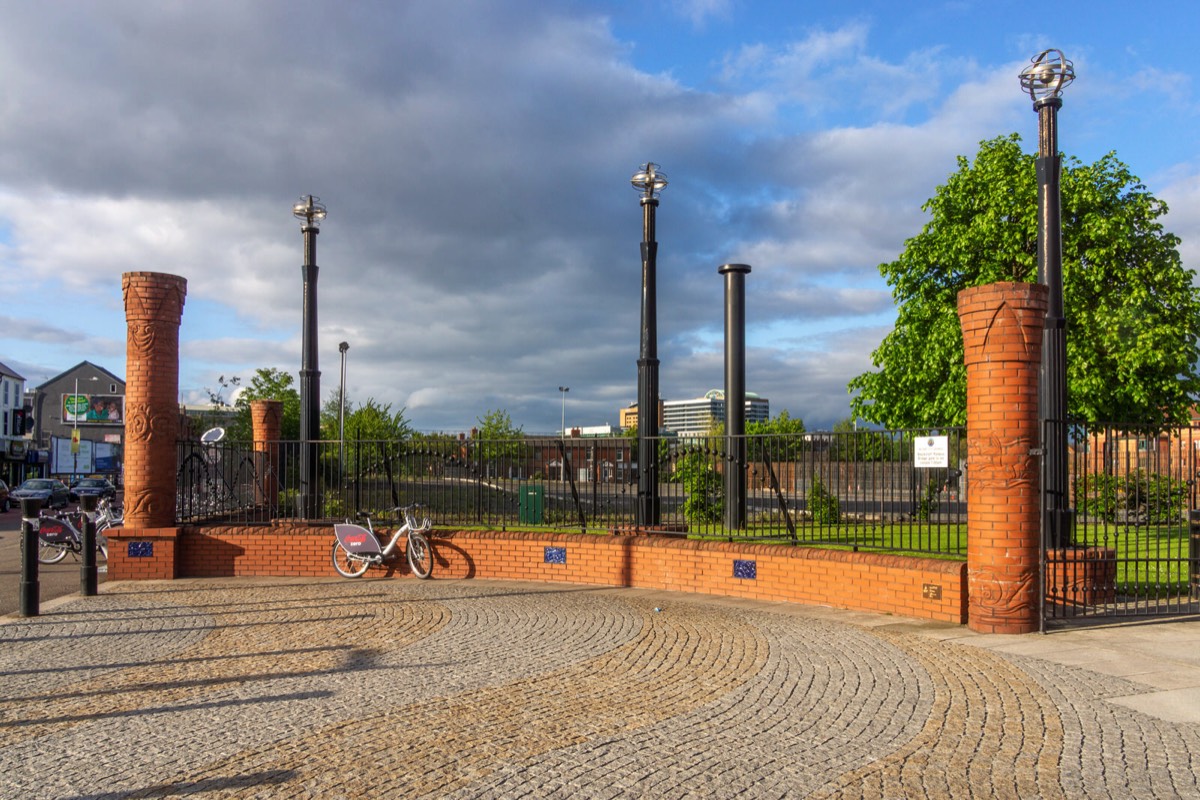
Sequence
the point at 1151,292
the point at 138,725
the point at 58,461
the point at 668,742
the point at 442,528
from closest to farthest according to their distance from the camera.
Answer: the point at 668,742 → the point at 138,725 → the point at 442,528 → the point at 1151,292 → the point at 58,461

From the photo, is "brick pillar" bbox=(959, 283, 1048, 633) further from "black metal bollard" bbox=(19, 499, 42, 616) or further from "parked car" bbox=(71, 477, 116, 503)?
"parked car" bbox=(71, 477, 116, 503)

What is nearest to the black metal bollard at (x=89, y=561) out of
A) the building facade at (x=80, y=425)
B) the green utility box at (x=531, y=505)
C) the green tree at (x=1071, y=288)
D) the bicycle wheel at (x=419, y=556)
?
the bicycle wheel at (x=419, y=556)

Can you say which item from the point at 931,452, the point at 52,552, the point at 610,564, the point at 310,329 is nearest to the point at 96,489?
the point at 52,552

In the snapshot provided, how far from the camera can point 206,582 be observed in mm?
13328

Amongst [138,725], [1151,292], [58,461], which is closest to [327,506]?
Answer: [138,725]

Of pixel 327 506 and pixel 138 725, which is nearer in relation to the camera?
pixel 138 725

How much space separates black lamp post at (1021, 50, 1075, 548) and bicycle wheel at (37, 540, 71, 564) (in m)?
15.8

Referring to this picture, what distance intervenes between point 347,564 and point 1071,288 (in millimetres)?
17043

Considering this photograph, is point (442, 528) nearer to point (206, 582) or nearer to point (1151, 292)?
point (206, 582)

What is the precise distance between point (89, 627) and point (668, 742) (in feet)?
23.1

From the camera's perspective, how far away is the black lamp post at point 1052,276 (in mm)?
10602

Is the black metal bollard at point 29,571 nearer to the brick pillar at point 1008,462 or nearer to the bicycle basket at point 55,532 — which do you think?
the bicycle basket at point 55,532

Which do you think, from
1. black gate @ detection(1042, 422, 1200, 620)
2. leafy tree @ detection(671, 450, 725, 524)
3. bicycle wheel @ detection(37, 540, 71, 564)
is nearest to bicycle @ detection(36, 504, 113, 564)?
bicycle wheel @ detection(37, 540, 71, 564)

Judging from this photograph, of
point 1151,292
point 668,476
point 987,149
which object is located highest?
point 987,149
